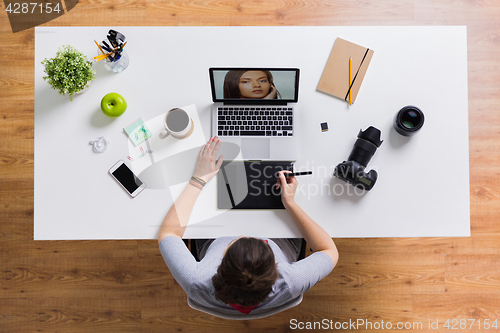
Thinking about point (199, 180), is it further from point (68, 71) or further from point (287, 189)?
point (68, 71)

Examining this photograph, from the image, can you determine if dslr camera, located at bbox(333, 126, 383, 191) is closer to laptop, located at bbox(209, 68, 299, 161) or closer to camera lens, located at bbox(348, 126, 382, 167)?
camera lens, located at bbox(348, 126, 382, 167)

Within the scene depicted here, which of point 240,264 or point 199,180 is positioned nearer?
point 240,264

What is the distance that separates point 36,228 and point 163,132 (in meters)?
0.57

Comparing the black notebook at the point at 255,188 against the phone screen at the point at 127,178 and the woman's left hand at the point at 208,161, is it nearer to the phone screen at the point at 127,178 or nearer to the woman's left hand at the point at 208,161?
the woman's left hand at the point at 208,161

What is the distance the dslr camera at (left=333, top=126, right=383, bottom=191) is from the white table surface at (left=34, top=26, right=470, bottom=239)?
0.05m

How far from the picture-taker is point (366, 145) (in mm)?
1053

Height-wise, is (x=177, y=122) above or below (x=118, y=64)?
below

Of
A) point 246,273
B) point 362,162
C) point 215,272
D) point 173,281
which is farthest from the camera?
point 173,281

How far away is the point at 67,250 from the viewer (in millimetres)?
1681

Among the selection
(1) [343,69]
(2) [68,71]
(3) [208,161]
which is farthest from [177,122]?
(1) [343,69]

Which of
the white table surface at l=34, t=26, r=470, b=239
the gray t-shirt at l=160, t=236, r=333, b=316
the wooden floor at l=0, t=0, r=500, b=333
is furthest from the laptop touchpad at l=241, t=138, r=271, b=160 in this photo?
the wooden floor at l=0, t=0, r=500, b=333

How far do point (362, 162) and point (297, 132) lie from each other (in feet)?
0.83

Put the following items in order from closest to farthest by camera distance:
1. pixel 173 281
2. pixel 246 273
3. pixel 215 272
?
pixel 246 273
pixel 215 272
pixel 173 281

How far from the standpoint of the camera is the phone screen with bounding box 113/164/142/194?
3.62ft
